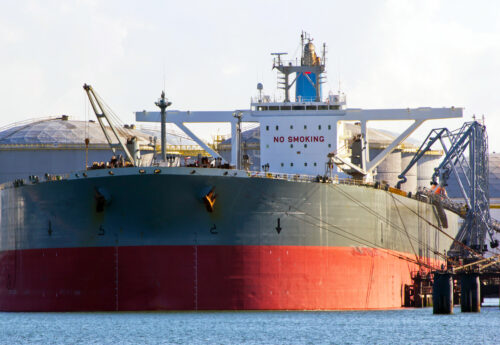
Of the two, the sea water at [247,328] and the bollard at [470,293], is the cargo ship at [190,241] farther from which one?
the bollard at [470,293]

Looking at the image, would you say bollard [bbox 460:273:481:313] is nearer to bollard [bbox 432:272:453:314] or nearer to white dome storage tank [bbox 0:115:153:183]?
bollard [bbox 432:272:453:314]

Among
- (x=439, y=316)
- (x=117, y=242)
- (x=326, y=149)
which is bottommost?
(x=439, y=316)

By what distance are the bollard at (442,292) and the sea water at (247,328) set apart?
0.34 meters

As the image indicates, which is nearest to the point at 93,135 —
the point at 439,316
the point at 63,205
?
the point at 63,205

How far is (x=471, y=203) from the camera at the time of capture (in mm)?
54750

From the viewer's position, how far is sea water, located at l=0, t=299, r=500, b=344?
31.6 m

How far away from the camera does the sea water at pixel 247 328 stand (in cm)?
3164

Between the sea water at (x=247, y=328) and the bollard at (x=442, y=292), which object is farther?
the bollard at (x=442, y=292)

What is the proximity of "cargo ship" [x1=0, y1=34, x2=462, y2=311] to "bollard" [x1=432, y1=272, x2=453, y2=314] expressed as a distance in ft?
10.4

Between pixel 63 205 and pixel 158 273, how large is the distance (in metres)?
4.49

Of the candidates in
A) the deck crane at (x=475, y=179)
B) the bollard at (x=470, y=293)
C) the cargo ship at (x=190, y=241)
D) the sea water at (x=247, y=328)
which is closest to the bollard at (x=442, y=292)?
the sea water at (x=247, y=328)

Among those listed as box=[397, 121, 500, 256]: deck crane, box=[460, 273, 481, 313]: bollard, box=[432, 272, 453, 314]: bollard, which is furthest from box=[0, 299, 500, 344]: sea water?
box=[397, 121, 500, 256]: deck crane

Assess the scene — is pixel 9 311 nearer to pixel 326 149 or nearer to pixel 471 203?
pixel 326 149

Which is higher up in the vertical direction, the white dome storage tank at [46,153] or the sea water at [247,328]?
the white dome storage tank at [46,153]
